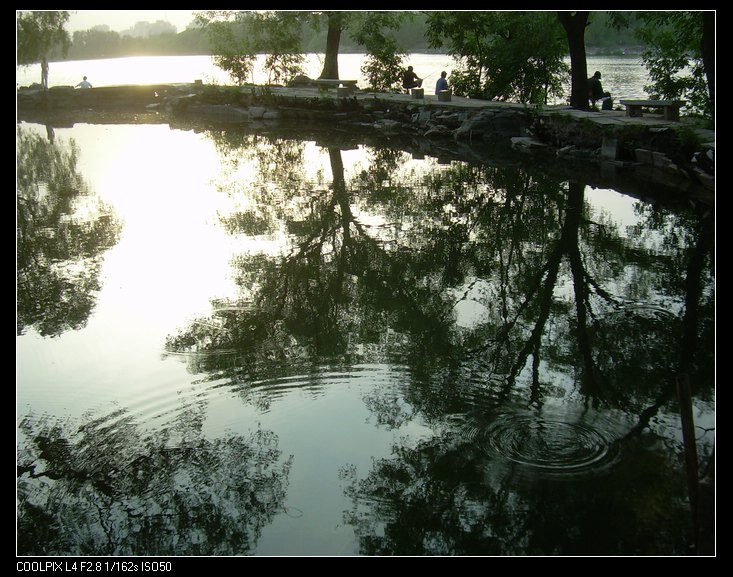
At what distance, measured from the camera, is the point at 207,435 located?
6.12 metres

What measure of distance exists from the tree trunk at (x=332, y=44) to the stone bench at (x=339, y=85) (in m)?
1.35

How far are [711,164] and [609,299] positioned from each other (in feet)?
20.0

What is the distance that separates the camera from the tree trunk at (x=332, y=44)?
3105 cm

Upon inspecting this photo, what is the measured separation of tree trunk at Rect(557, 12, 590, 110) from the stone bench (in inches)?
393

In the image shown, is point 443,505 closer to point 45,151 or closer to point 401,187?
point 401,187

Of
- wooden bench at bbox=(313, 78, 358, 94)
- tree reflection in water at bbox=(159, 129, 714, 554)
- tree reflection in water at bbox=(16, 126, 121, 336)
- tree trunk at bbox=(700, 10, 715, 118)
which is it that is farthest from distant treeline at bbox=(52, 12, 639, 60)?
tree reflection in water at bbox=(159, 129, 714, 554)

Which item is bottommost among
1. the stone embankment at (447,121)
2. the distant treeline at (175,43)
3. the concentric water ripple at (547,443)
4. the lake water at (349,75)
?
the concentric water ripple at (547,443)

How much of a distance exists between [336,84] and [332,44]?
2880 millimetres

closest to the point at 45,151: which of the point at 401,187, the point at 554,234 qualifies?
the point at 401,187

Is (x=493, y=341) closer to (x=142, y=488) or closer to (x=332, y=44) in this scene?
(x=142, y=488)

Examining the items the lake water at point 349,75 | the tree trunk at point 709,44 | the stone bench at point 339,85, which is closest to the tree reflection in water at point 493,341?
the tree trunk at point 709,44

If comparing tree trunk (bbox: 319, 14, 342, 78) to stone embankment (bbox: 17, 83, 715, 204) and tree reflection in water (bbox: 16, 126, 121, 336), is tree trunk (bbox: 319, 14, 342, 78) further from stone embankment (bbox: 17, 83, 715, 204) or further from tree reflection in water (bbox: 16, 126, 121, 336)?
tree reflection in water (bbox: 16, 126, 121, 336)

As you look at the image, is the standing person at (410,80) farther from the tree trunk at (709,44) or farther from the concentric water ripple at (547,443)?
the concentric water ripple at (547,443)

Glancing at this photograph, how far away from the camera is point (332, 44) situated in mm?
32438
